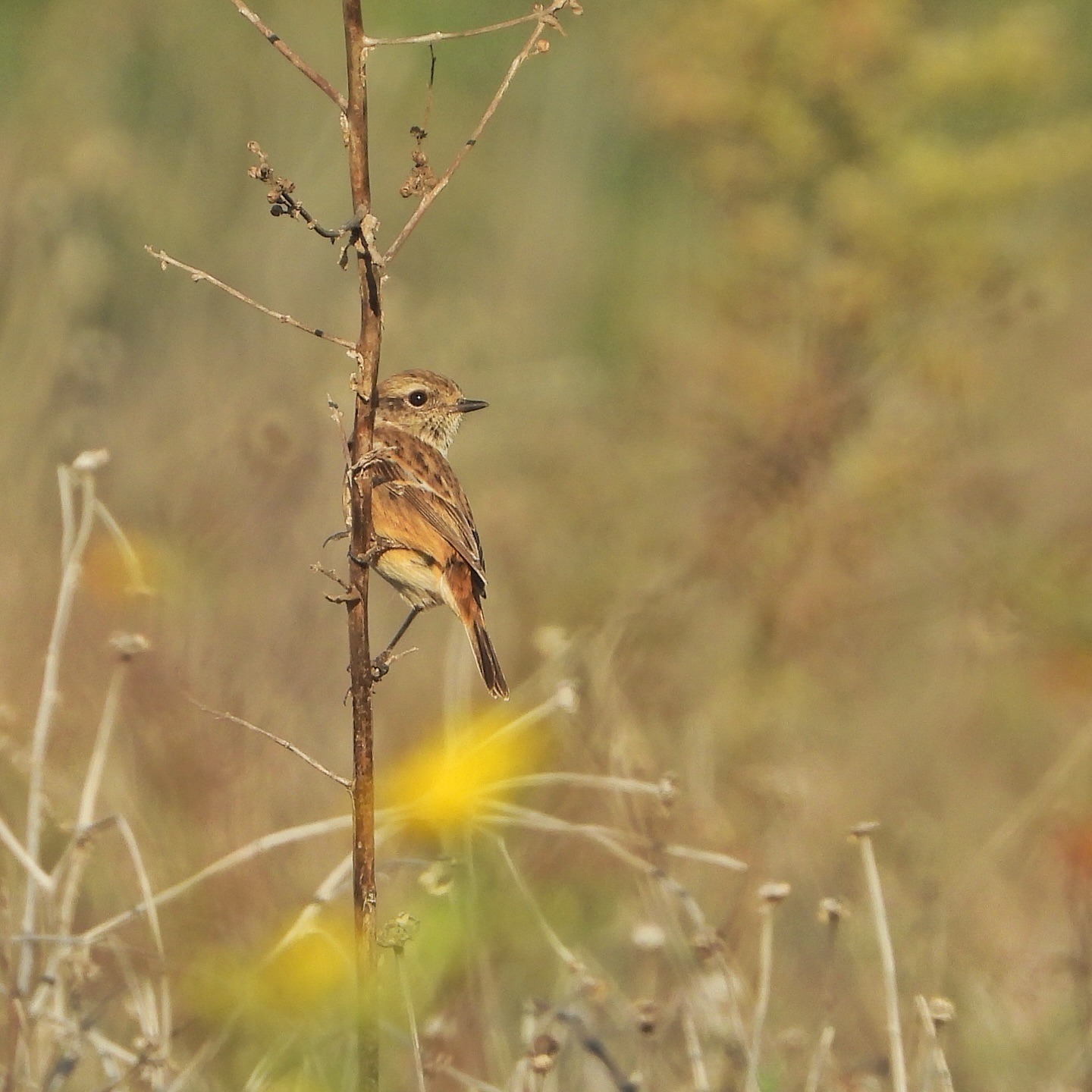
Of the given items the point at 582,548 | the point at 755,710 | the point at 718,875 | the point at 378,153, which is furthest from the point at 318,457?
the point at 378,153

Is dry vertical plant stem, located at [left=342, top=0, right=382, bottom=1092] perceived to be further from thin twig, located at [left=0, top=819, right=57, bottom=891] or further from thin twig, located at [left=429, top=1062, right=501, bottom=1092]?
thin twig, located at [left=0, top=819, right=57, bottom=891]

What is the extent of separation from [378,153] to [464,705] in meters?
5.80

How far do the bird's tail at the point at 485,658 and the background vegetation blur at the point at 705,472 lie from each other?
0.26ft

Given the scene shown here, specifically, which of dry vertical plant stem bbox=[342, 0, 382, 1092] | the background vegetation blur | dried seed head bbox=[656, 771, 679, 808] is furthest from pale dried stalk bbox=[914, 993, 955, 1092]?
dry vertical plant stem bbox=[342, 0, 382, 1092]

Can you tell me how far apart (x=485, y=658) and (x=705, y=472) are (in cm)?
232

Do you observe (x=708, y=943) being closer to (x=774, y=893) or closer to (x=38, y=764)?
(x=774, y=893)

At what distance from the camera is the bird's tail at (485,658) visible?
4.02m

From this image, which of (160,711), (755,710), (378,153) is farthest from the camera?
(378,153)

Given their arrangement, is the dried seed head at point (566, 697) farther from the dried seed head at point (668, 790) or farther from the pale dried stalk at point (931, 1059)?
the pale dried stalk at point (931, 1059)

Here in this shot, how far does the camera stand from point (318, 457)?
601 centimetres

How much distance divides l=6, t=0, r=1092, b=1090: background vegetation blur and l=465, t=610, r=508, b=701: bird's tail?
78 mm

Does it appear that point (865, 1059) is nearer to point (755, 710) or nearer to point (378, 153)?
point (755, 710)

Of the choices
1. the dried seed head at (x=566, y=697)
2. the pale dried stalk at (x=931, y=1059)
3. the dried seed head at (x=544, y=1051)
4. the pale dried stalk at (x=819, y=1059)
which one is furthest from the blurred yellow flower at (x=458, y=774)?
the pale dried stalk at (x=931, y=1059)

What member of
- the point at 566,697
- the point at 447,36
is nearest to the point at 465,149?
the point at 447,36
